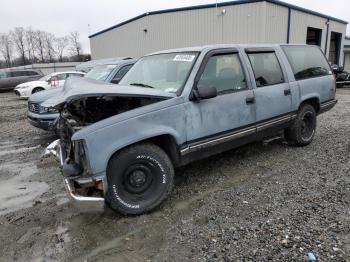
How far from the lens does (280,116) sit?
17.0ft

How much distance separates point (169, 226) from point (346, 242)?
175cm

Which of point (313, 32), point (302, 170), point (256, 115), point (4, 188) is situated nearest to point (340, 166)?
point (302, 170)

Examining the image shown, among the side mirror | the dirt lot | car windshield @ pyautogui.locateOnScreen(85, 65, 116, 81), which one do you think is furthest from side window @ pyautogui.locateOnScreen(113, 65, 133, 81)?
the side mirror

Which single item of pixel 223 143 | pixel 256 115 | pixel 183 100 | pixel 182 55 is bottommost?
pixel 223 143

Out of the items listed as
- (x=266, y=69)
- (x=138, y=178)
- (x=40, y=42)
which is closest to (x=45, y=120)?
(x=138, y=178)

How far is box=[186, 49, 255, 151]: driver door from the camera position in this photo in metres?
3.98

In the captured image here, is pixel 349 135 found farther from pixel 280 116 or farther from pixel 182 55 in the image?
pixel 182 55

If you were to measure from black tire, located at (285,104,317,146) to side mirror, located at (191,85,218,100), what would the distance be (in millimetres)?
2440

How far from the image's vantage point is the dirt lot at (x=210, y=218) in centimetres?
299

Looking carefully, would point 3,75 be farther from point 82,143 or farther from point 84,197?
point 84,197

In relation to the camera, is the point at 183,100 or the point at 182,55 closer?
the point at 183,100

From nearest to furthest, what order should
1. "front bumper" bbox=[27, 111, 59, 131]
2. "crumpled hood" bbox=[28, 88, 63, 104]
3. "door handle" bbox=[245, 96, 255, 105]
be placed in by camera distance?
"door handle" bbox=[245, 96, 255, 105] < "front bumper" bbox=[27, 111, 59, 131] < "crumpled hood" bbox=[28, 88, 63, 104]

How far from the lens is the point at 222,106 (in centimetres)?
421

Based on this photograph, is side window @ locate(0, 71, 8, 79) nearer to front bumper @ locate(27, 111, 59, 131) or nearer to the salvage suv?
front bumper @ locate(27, 111, 59, 131)
